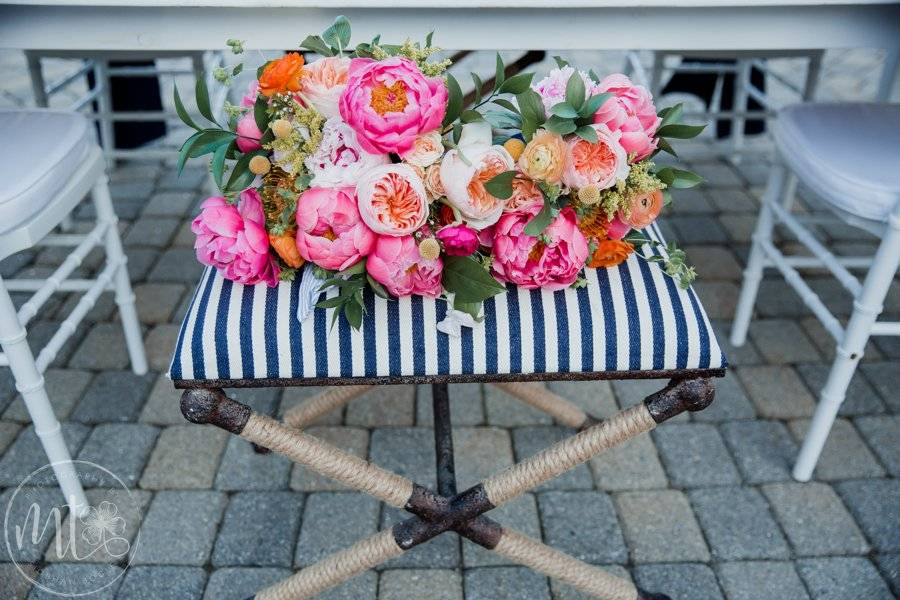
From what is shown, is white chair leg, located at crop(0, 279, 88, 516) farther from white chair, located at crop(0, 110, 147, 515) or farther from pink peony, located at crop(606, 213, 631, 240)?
pink peony, located at crop(606, 213, 631, 240)

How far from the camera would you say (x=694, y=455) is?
182 cm

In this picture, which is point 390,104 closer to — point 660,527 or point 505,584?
point 505,584

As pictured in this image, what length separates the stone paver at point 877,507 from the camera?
5.27ft

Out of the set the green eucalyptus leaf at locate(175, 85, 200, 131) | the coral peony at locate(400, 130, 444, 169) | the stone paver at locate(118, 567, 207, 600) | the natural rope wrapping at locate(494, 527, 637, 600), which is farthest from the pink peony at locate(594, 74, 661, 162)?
the stone paver at locate(118, 567, 207, 600)

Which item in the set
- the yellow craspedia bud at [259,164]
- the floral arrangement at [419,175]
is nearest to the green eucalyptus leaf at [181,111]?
the floral arrangement at [419,175]

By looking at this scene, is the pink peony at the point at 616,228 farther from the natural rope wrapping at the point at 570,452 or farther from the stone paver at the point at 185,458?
→ the stone paver at the point at 185,458

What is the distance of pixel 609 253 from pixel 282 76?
58cm

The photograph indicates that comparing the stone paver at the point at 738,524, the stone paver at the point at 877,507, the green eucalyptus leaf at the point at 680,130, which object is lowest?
the stone paver at the point at 738,524

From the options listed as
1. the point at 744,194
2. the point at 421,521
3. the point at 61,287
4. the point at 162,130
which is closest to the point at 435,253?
the point at 421,521

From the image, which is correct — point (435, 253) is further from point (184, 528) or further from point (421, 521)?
point (184, 528)

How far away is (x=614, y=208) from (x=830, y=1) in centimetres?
78

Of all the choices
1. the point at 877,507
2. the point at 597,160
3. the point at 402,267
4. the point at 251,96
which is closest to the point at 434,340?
the point at 402,267

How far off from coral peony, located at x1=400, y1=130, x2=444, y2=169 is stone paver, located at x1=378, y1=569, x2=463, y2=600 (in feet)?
3.02

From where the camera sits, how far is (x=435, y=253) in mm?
1016
